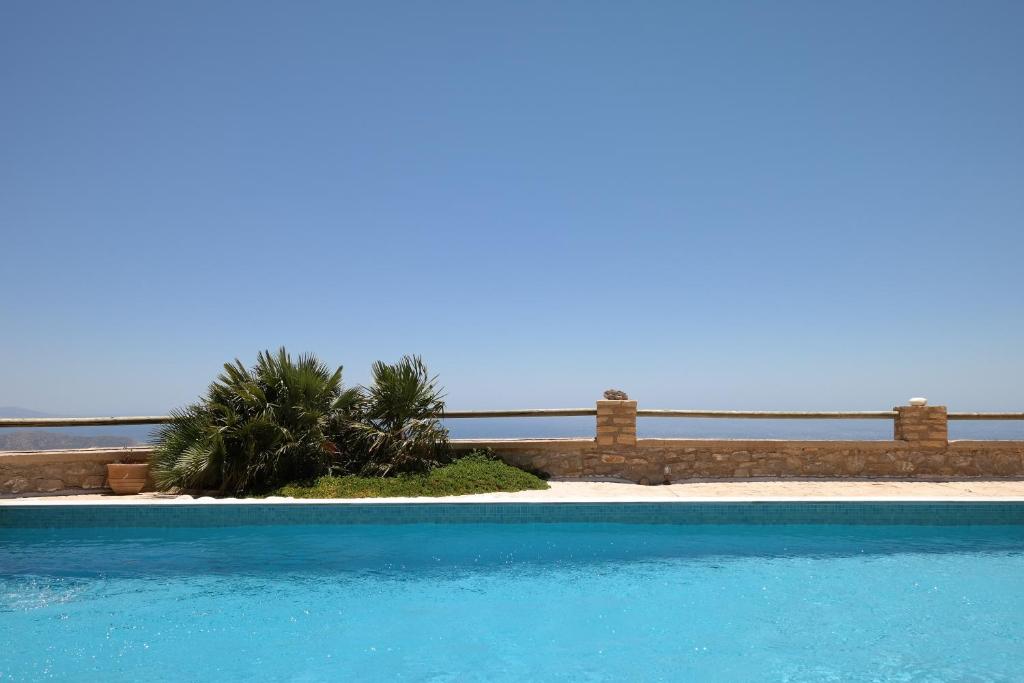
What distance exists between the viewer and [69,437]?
9914 mm

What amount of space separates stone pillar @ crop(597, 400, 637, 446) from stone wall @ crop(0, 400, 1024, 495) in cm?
2

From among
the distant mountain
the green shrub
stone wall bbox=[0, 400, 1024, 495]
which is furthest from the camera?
stone wall bbox=[0, 400, 1024, 495]

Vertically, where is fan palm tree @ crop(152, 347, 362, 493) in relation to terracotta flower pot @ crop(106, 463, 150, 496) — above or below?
above

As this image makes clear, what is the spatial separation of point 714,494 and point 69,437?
9.87 m

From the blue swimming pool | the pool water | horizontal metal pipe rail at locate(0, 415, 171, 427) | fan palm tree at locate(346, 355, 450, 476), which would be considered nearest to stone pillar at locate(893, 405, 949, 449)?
the blue swimming pool

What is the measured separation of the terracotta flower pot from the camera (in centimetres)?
884

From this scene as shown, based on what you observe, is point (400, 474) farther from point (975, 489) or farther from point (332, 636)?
point (975, 489)

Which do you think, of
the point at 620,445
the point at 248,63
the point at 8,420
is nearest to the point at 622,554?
the point at 620,445

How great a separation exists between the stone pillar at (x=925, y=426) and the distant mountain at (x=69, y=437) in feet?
38.7

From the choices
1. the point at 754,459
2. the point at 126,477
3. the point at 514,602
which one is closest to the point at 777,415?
the point at 754,459

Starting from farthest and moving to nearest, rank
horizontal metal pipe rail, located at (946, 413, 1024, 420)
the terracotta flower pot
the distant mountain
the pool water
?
horizontal metal pipe rail, located at (946, 413, 1024, 420), the distant mountain, the terracotta flower pot, the pool water

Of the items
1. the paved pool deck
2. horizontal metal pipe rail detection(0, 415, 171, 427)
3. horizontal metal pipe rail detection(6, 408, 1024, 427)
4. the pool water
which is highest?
horizontal metal pipe rail detection(6, 408, 1024, 427)

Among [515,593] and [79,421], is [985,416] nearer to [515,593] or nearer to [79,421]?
[515,593]

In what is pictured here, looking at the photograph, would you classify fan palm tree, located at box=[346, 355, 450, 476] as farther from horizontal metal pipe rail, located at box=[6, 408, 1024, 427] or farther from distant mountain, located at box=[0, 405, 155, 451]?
distant mountain, located at box=[0, 405, 155, 451]
